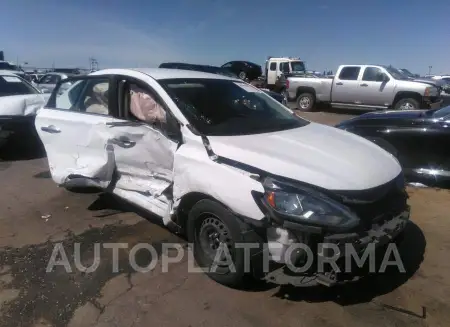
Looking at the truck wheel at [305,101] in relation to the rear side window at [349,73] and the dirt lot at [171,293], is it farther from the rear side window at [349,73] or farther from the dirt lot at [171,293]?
the dirt lot at [171,293]

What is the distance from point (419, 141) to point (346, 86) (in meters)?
9.37

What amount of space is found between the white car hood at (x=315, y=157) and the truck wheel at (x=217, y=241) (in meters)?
0.43

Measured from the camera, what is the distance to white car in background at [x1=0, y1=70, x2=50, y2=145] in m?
6.73

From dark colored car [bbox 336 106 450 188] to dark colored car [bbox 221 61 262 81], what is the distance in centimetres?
1812

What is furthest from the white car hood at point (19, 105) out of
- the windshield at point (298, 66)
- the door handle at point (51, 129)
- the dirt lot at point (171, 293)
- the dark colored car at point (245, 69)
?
the dark colored car at point (245, 69)

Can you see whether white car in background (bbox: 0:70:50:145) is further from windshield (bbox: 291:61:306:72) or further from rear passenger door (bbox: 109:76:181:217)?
windshield (bbox: 291:61:306:72)

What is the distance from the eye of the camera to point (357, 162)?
286cm

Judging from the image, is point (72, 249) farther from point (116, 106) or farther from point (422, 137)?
point (422, 137)

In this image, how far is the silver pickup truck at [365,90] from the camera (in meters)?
12.2

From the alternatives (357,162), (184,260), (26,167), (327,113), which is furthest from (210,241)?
(327,113)

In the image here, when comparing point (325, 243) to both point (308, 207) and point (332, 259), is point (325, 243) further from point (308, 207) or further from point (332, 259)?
point (308, 207)


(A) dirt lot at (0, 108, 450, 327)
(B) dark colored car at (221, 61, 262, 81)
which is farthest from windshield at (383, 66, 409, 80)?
(B) dark colored car at (221, 61, 262, 81)

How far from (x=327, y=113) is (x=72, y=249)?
12940mm

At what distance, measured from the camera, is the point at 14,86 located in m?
7.73
